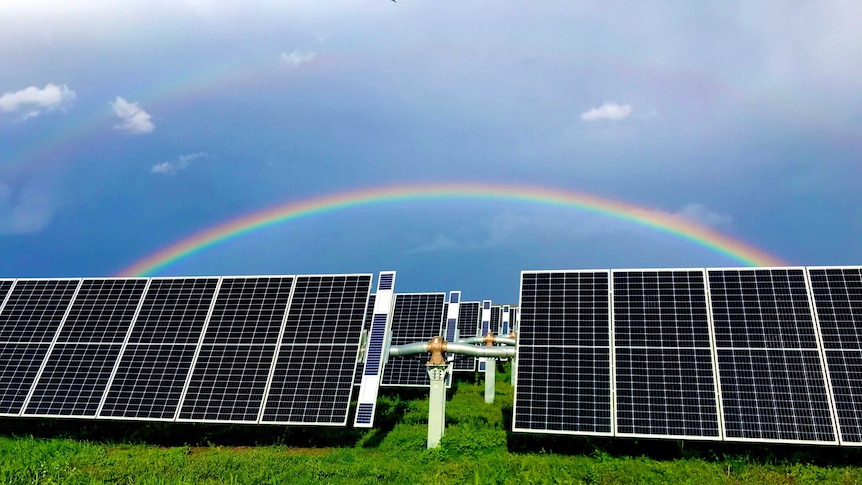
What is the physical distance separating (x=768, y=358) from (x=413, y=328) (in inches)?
732

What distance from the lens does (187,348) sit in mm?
18094

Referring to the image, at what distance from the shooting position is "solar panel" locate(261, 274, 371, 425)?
52.1ft

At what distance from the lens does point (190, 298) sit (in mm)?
19938

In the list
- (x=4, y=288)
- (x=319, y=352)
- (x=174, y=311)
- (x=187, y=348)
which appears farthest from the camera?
(x=4, y=288)

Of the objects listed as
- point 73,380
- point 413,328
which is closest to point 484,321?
point 413,328

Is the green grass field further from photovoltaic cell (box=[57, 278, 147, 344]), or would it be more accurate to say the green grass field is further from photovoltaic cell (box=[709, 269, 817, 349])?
photovoltaic cell (box=[57, 278, 147, 344])

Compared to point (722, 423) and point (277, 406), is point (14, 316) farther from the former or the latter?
point (722, 423)

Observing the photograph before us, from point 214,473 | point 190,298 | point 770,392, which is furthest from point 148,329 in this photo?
point 770,392

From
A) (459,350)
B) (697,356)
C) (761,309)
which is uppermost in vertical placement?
(761,309)

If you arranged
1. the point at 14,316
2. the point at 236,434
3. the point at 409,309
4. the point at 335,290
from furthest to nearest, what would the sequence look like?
the point at 409,309 → the point at 14,316 → the point at 335,290 → the point at 236,434

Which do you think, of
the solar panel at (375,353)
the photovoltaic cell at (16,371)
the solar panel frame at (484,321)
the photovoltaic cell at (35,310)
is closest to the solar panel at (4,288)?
the photovoltaic cell at (35,310)

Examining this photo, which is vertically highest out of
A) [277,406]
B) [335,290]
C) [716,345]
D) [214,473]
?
[335,290]

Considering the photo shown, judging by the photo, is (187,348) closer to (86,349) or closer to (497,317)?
(86,349)

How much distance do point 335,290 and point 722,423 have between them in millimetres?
12636
